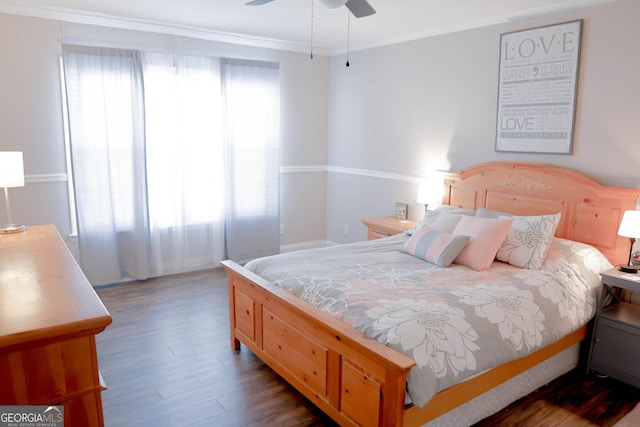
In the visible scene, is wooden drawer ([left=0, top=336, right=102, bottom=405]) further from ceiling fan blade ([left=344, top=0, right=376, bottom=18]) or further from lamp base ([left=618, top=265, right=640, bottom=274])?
lamp base ([left=618, top=265, right=640, bottom=274])

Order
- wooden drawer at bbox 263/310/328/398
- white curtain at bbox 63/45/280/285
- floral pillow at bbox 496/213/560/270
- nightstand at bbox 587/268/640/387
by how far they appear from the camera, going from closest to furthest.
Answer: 1. wooden drawer at bbox 263/310/328/398
2. nightstand at bbox 587/268/640/387
3. floral pillow at bbox 496/213/560/270
4. white curtain at bbox 63/45/280/285

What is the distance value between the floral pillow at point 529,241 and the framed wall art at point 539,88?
0.69m

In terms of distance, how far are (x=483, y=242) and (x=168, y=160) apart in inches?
127

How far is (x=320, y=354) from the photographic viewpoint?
7.90ft

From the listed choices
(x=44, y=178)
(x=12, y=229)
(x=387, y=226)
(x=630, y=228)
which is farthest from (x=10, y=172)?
(x=630, y=228)

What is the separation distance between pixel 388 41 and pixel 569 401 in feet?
12.2

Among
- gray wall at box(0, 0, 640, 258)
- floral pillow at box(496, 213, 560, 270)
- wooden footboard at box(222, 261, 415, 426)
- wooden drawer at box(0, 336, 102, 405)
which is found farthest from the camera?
gray wall at box(0, 0, 640, 258)

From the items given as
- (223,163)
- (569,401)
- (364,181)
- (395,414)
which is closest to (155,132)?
(223,163)

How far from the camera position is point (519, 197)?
3.67m

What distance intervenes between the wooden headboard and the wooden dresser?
3.18 m

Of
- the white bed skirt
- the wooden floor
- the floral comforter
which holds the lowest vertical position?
the wooden floor

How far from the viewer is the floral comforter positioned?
2096mm

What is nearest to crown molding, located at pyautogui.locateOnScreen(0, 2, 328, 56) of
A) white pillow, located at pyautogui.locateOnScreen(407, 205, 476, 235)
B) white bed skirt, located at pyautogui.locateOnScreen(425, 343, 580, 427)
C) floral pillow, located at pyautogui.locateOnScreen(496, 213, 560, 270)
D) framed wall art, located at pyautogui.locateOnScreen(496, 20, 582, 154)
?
framed wall art, located at pyautogui.locateOnScreen(496, 20, 582, 154)

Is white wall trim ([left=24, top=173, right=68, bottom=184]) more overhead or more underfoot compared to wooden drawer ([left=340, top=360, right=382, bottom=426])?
more overhead
